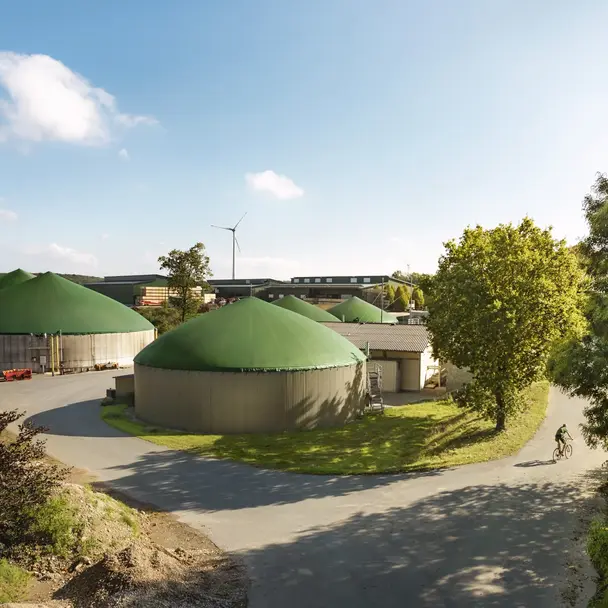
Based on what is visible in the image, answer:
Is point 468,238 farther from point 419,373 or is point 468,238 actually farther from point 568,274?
point 419,373

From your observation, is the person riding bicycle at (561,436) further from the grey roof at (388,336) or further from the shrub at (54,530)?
the shrub at (54,530)

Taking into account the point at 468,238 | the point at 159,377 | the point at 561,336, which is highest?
the point at 468,238

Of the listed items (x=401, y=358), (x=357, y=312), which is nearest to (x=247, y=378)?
(x=401, y=358)

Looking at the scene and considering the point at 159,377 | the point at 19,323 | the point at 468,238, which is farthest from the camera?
the point at 19,323

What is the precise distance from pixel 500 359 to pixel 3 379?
144ft

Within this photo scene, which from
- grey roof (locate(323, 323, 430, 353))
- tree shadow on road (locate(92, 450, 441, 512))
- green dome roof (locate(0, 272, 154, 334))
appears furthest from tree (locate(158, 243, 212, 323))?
tree shadow on road (locate(92, 450, 441, 512))

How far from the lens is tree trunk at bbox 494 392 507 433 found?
1043 inches

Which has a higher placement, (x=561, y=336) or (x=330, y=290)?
(x=330, y=290)

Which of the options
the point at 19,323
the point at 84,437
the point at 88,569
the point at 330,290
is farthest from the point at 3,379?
the point at 330,290

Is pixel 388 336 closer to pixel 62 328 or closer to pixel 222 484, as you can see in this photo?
pixel 222 484

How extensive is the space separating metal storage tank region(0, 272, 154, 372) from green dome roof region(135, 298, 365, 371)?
2390cm

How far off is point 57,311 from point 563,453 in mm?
48838

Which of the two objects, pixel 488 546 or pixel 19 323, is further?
pixel 19 323

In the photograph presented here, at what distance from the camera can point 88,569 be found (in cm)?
1328
